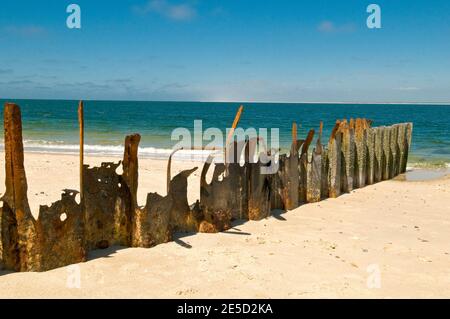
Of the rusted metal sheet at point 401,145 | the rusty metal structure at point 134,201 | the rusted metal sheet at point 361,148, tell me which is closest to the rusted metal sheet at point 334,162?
the rusty metal structure at point 134,201

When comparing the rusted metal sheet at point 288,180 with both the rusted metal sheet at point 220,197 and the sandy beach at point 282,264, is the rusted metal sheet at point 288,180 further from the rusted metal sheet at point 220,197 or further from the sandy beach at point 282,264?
the rusted metal sheet at point 220,197

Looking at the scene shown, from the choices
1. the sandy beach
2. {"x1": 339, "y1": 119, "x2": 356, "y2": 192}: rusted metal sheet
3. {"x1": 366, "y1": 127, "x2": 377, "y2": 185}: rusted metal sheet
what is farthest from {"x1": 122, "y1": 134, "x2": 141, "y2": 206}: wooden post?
{"x1": 366, "y1": 127, "x2": 377, "y2": 185}: rusted metal sheet

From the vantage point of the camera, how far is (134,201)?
465 cm

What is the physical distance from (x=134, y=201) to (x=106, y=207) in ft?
0.96

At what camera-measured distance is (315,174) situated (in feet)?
24.4

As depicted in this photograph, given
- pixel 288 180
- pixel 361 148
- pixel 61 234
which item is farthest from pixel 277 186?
pixel 61 234

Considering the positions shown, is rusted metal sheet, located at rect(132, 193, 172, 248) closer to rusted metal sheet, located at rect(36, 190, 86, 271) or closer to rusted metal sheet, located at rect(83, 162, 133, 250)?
rusted metal sheet, located at rect(83, 162, 133, 250)

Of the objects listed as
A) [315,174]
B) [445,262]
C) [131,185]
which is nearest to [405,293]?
[445,262]

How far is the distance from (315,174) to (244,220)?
1911 millimetres

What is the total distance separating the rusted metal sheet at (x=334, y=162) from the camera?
308 inches

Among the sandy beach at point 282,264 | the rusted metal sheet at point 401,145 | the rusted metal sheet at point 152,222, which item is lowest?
the sandy beach at point 282,264

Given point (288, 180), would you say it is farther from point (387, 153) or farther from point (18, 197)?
point (387, 153)

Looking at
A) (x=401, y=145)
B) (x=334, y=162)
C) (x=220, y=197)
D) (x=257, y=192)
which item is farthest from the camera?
(x=401, y=145)

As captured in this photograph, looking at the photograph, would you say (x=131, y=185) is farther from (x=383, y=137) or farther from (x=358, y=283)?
(x=383, y=137)
